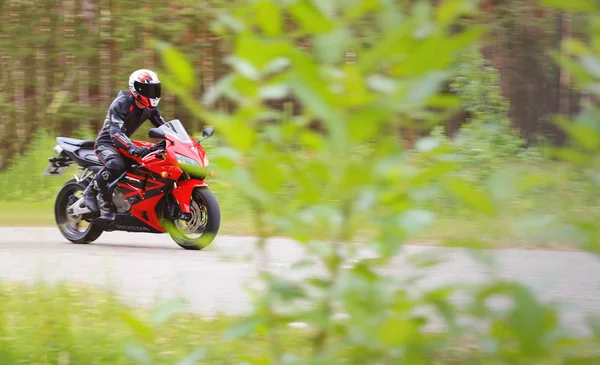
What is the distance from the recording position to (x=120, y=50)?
14.0 m

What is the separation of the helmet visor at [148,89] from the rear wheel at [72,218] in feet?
4.02

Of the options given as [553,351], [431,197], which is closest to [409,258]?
[431,197]

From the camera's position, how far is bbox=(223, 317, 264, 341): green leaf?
158 cm

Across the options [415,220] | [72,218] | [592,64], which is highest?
[592,64]

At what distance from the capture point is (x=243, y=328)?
160 centimetres

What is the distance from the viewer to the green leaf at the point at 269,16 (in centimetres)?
148

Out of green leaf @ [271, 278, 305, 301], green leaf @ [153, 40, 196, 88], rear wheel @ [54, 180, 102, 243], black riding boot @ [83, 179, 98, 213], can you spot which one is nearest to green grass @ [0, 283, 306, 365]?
green leaf @ [271, 278, 305, 301]

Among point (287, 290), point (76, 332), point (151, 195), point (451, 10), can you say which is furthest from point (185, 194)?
point (451, 10)

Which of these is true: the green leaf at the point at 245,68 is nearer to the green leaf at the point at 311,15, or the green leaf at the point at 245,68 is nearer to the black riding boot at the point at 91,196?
the green leaf at the point at 311,15

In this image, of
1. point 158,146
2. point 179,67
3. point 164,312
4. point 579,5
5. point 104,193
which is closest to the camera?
point 579,5

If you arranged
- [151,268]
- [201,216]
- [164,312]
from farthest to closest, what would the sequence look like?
[201,216], [151,268], [164,312]

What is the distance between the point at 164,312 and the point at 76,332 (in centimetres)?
281

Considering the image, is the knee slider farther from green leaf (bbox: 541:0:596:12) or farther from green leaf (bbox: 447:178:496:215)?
green leaf (bbox: 541:0:596:12)

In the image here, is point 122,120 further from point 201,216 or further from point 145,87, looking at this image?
point 201,216
